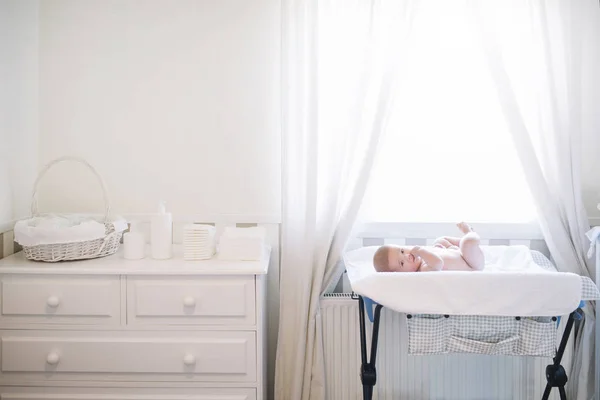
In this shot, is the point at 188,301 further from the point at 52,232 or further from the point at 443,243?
the point at 443,243

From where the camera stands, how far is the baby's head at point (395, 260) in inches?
83.6

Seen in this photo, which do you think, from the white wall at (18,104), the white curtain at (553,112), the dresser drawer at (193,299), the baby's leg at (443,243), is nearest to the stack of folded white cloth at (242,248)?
the dresser drawer at (193,299)

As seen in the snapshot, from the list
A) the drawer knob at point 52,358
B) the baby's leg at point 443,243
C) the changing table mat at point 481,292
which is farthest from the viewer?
the baby's leg at point 443,243

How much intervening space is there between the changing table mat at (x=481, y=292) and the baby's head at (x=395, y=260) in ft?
0.68

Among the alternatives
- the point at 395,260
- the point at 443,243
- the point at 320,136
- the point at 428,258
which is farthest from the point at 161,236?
the point at 443,243

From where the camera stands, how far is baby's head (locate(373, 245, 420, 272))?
2123mm

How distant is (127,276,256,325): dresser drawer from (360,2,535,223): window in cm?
79

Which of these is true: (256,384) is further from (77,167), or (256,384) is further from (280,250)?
(77,167)

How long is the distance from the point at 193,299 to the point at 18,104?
121cm

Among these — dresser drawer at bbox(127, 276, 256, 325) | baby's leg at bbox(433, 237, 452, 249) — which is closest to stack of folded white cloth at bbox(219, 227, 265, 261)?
dresser drawer at bbox(127, 276, 256, 325)

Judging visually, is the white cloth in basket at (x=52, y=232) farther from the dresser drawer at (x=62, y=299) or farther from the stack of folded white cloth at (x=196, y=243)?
the stack of folded white cloth at (x=196, y=243)

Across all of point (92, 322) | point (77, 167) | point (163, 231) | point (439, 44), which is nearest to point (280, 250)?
point (163, 231)

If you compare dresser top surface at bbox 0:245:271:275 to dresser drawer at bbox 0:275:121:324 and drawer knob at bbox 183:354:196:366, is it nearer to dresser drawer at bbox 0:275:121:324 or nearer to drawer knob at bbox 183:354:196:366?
dresser drawer at bbox 0:275:121:324

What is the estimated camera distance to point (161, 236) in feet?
7.29
